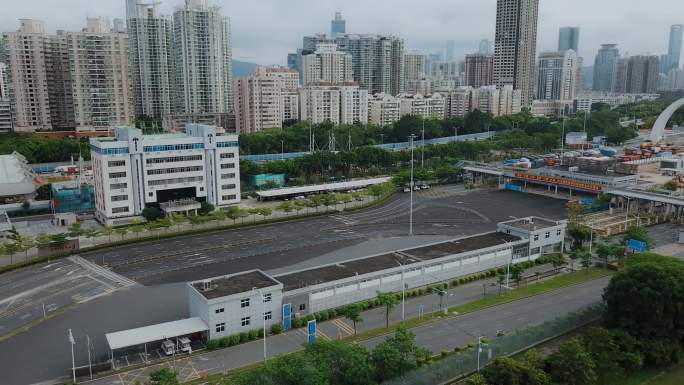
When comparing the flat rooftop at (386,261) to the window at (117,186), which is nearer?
the flat rooftop at (386,261)

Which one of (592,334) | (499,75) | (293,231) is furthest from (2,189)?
(499,75)

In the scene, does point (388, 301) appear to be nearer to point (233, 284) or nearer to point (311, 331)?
point (311, 331)

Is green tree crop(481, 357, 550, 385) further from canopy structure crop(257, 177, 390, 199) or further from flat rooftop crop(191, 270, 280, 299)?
canopy structure crop(257, 177, 390, 199)

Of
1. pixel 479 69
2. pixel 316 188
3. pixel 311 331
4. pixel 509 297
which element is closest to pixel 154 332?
pixel 311 331

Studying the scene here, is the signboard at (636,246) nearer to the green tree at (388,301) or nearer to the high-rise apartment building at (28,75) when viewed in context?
the green tree at (388,301)

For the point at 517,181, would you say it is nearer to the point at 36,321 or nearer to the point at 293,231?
the point at 293,231

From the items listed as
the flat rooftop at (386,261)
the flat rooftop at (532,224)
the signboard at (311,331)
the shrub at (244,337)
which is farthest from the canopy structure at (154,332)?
the flat rooftop at (532,224)
